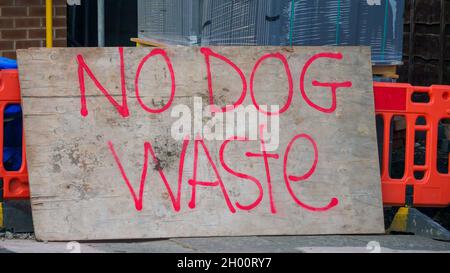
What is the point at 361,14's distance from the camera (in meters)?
8.47

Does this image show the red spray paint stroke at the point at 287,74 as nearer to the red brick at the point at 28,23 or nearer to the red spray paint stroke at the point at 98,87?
the red spray paint stroke at the point at 98,87

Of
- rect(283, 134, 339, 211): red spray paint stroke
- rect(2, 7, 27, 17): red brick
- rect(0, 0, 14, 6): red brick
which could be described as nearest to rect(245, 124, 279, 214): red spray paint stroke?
rect(283, 134, 339, 211): red spray paint stroke

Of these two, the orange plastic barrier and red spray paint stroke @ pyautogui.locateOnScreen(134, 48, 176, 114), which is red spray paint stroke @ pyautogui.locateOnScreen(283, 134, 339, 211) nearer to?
the orange plastic barrier

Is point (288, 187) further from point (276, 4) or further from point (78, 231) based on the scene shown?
point (276, 4)

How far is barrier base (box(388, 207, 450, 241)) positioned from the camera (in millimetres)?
6806

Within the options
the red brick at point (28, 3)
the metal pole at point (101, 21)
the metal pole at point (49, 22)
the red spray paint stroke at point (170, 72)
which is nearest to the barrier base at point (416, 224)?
the red spray paint stroke at point (170, 72)

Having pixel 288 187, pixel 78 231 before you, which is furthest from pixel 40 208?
pixel 288 187

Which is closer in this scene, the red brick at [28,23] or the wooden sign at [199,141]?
the wooden sign at [199,141]

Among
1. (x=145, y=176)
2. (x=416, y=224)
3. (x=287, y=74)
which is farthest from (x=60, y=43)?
(x=416, y=224)

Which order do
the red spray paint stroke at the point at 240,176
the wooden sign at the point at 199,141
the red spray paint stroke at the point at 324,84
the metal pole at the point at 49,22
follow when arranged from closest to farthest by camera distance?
the wooden sign at the point at 199,141 → the red spray paint stroke at the point at 240,176 → the red spray paint stroke at the point at 324,84 → the metal pole at the point at 49,22

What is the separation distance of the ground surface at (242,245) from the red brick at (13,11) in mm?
3545

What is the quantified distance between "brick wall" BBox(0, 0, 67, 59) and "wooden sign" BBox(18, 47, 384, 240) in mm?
3069

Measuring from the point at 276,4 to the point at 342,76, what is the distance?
1.90 metres

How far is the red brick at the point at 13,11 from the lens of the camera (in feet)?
30.6
